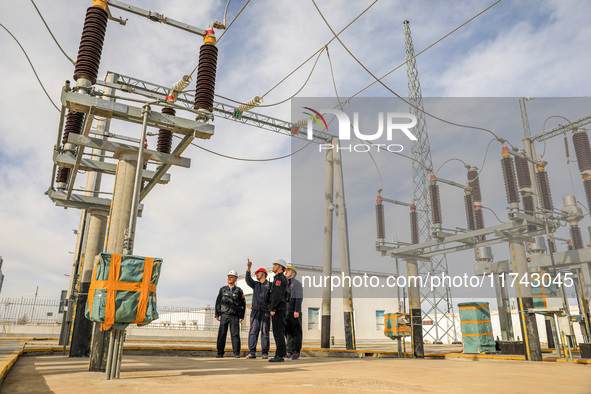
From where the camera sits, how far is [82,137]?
22.8ft

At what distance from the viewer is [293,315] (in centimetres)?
932

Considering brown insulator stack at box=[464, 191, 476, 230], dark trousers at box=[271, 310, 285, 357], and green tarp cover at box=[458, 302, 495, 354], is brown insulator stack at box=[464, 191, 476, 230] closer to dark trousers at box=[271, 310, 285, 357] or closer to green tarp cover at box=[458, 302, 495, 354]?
green tarp cover at box=[458, 302, 495, 354]

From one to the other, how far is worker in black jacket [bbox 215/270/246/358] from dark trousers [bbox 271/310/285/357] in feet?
4.97

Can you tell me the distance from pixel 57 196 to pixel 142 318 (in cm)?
641

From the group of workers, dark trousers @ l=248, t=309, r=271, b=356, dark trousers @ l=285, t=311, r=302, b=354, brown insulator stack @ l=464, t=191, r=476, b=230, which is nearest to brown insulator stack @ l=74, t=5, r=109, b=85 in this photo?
the group of workers

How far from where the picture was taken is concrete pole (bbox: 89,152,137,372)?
5.09 m

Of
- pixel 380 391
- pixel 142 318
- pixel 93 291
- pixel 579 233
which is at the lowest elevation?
pixel 380 391

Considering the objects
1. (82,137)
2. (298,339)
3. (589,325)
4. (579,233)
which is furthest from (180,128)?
(579,233)

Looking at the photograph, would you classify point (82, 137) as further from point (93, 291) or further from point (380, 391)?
point (380, 391)

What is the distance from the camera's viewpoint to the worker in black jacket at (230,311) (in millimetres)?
9414

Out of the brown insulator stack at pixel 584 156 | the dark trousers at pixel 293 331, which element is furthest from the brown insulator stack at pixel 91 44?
the brown insulator stack at pixel 584 156

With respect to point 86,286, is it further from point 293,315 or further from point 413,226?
point 413,226

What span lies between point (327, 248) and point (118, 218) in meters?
10.4

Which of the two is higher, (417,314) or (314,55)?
(314,55)
